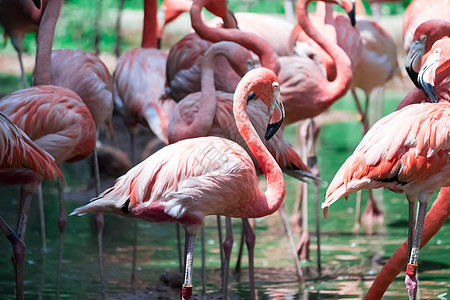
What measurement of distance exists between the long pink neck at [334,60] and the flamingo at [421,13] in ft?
2.61

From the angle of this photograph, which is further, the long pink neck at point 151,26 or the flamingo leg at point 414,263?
the long pink neck at point 151,26

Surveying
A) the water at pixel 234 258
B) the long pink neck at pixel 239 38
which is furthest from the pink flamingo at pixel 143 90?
the water at pixel 234 258

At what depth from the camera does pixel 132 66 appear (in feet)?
15.8

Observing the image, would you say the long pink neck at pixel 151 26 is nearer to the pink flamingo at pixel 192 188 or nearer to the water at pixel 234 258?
the water at pixel 234 258

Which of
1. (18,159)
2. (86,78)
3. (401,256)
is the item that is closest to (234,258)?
(86,78)

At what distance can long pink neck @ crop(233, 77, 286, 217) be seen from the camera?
3.17 metres

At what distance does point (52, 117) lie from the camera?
367 cm

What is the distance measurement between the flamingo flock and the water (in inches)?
8.0

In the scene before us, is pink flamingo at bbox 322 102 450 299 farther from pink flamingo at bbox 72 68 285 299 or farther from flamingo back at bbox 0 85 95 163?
flamingo back at bbox 0 85 95 163

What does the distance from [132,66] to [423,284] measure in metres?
2.34

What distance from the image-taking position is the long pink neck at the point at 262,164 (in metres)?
3.17

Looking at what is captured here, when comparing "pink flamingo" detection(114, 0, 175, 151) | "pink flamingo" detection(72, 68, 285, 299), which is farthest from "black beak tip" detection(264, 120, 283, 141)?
"pink flamingo" detection(114, 0, 175, 151)

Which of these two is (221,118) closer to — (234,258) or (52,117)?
(52,117)

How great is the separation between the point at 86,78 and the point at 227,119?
1.08 metres
